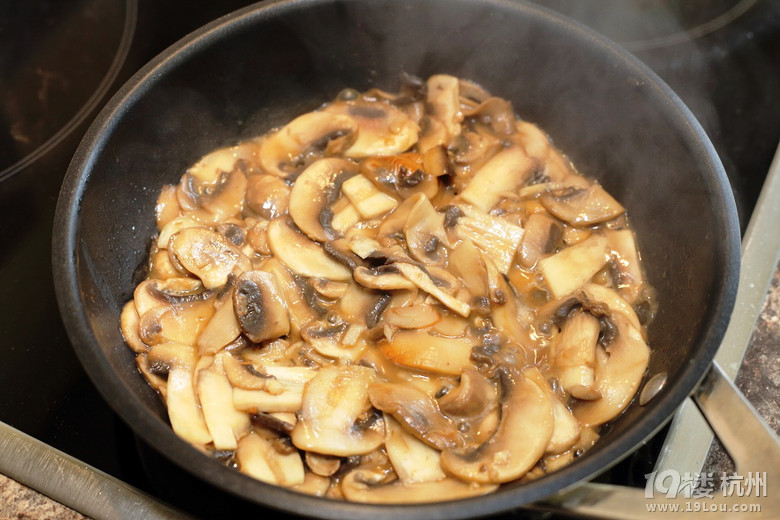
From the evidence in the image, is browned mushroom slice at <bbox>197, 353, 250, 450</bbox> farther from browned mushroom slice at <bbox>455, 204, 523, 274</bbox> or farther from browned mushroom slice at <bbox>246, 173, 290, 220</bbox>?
browned mushroom slice at <bbox>455, 204, 523, 274</bbox>

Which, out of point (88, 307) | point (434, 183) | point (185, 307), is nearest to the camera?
point (88, 307)

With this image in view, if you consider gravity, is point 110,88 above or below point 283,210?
above

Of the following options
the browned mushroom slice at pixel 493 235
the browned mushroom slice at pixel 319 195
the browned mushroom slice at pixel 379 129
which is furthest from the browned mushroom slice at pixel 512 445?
the browned mushroom slice at pixel 379 129

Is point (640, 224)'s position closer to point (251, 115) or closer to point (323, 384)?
point (323, 384)

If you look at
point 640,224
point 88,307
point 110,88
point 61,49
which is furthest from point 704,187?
point 61,49

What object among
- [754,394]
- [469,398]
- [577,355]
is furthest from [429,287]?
[754,394]

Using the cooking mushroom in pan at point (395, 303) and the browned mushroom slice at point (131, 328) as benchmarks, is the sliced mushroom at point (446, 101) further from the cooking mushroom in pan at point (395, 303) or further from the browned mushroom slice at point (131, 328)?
the browned mushroom slice at point (131, 328)

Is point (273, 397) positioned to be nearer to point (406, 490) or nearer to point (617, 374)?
point (406, 490)

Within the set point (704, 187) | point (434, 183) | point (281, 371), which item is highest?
point (704, 187)
